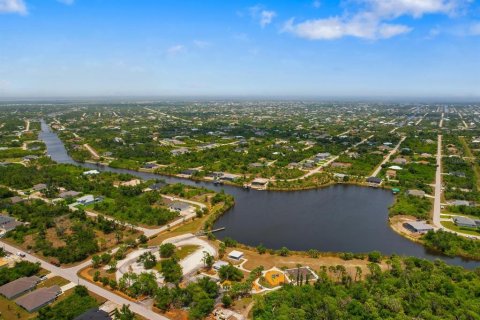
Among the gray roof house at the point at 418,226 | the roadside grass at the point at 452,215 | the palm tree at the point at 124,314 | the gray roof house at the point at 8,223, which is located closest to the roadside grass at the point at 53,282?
the palm tree at the point at 124,314

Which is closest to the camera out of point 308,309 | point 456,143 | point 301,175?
point 308,309

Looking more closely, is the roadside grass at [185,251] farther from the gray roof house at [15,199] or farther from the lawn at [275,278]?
the gray roof house at [15,199]

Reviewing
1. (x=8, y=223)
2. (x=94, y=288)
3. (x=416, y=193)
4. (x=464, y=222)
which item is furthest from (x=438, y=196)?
(x=8, y=223)

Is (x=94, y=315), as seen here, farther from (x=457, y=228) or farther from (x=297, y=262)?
(x=457, y=228)

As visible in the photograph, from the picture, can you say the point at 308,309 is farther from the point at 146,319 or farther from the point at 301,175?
the point at 301,175

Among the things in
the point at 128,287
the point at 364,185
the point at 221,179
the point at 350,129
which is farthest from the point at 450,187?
the point at 350,129

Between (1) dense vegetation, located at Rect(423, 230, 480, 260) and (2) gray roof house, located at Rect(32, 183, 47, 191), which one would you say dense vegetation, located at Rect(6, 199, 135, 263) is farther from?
(1) dense vegetation, located at Rect(423, 230, 480, 260)
